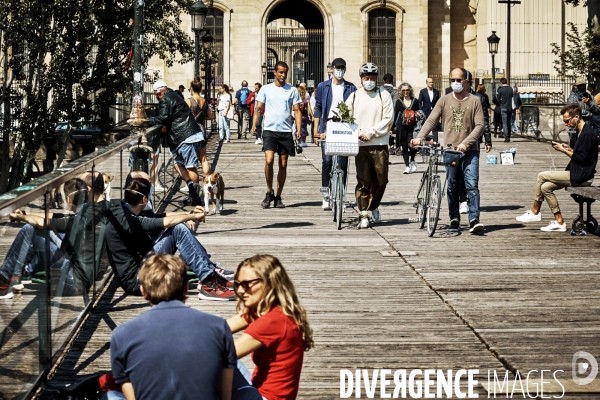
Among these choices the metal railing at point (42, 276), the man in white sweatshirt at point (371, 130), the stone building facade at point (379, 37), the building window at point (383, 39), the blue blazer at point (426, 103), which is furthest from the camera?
the building window at point (383, 39)

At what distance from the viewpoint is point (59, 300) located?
7.68 metres

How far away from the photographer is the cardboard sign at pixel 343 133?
44.4 ft

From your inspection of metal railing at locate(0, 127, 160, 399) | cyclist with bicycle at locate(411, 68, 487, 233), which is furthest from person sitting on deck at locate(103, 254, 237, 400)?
cyclist with bicycle at locate(411, 68, 487, 233)

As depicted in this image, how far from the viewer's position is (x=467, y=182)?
543 inches

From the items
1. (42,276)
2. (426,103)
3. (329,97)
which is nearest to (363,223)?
(329,97)

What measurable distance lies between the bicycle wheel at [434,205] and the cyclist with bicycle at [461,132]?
26 centimetres

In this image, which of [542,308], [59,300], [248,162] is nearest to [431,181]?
[542,308]

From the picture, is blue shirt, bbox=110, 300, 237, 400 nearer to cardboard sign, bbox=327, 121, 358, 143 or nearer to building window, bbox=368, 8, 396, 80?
cardboard sign, bbox=327, 121, 358, 143

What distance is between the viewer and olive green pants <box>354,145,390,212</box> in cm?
1391

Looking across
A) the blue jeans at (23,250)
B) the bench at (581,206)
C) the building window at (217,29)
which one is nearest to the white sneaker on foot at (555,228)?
the bench at (581,206)

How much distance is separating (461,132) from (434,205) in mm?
948

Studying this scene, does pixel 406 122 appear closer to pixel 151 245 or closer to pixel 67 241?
pixel 151 245

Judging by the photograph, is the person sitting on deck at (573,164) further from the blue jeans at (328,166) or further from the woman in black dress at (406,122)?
the woman in black dress at (406,122)

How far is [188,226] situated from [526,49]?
167 feet
